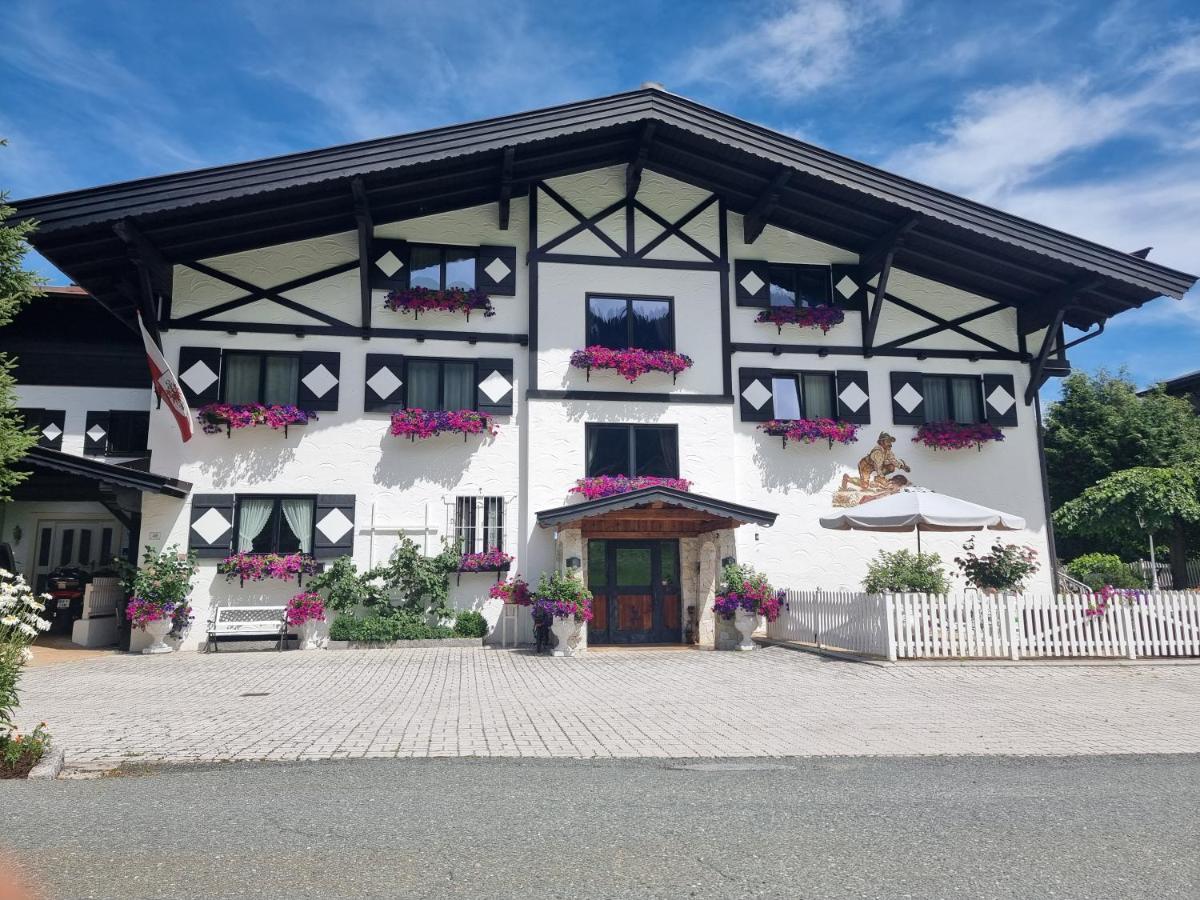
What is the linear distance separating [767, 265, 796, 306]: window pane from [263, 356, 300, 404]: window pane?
9036mm

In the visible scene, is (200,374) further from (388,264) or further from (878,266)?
(878,266)

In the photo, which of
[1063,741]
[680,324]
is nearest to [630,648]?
[680,324]

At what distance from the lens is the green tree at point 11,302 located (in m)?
7.14

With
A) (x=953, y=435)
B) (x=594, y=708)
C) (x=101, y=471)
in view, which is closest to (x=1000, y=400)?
(x=953, y=435)

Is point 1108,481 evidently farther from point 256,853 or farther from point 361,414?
point 256,853

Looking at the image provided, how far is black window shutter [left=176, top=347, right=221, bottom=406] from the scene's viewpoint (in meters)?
14.8

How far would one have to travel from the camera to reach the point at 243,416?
14516mm

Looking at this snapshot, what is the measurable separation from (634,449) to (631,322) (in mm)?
2385

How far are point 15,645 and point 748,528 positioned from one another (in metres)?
12.0

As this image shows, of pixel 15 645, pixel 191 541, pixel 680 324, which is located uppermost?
pixel 680 324

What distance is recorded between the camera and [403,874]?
3562 millimetres

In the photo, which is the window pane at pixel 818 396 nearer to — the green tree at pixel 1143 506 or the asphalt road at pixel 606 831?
the green tree at pixel 1143 506

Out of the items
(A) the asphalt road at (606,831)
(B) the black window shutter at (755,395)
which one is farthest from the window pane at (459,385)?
(A) the asphalt road at (606,831)

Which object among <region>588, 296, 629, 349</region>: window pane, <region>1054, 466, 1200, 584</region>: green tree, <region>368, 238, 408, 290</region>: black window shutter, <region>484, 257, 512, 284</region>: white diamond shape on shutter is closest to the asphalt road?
<region>588, 296, 629, 349</region>: window pane
